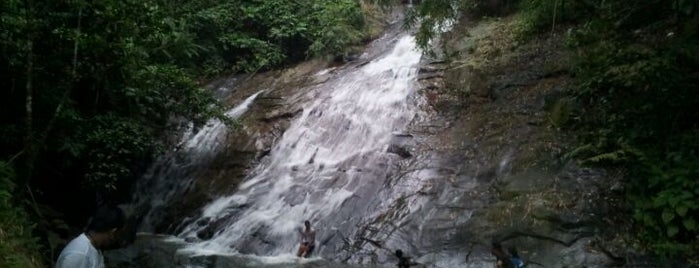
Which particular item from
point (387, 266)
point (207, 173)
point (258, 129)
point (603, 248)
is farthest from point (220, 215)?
point (603, 248)

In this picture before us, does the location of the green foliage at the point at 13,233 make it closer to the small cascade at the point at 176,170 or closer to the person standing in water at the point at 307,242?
the person standing in water at the point at 307,242

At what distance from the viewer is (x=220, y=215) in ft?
35.7

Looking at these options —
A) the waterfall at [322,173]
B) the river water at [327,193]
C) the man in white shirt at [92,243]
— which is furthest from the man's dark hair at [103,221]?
the waterfall at [322,173]

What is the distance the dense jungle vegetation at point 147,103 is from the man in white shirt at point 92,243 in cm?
134

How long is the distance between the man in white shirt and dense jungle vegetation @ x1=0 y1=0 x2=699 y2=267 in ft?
4.39

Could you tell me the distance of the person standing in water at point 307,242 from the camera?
9031mm

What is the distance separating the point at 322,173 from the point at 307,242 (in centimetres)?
240

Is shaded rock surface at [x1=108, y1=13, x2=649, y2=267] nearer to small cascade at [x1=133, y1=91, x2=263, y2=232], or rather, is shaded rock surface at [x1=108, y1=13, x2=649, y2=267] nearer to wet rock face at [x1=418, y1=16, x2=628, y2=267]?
wet rock face at [x1=418, y1=16, x2=628, y2=267]

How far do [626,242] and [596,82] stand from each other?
139 inches

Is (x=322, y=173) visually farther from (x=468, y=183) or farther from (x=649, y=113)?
(x=649, y=113)

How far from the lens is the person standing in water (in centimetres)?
903

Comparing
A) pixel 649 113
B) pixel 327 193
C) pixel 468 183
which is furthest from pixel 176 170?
pixel 649 113

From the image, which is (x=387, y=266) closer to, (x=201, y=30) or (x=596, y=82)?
(x=596, y=82)

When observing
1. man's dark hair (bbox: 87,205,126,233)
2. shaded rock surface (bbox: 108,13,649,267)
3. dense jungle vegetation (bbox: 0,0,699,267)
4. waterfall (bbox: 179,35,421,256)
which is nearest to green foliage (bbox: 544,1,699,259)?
dense jungle vegetation (bbox: 0,0,699,267)
